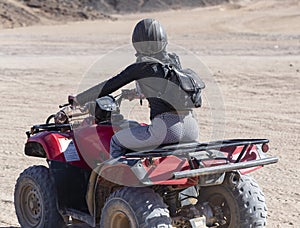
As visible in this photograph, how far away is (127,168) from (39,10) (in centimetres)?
5250

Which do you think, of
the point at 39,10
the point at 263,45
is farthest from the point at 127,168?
the point at 39,10

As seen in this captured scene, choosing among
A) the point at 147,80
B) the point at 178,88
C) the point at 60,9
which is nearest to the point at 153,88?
the point at 147,80

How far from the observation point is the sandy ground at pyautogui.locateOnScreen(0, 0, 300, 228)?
7.94 metres

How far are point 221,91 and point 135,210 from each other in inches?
406

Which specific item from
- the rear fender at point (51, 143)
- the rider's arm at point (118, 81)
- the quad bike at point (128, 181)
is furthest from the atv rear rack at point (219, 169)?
the rear fender at point (51, 143)

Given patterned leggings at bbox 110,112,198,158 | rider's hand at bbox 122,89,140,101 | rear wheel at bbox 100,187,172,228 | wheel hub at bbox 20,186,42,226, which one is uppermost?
rider's hand at bbox 122,89,140,101

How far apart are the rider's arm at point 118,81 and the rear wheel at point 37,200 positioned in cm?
96

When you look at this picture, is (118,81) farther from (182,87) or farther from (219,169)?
(219,169)

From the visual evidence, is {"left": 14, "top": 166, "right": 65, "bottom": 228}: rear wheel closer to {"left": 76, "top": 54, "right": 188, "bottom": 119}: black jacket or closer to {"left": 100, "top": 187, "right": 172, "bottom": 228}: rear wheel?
{"left": 100, "top": 187, "right": 172, "bottom": 228}: rear wheel

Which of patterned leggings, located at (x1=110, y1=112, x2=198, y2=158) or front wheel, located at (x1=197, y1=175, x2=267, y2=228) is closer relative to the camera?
patterned leggings, located at (x1=110, y1=112, x2=198, y2=158)

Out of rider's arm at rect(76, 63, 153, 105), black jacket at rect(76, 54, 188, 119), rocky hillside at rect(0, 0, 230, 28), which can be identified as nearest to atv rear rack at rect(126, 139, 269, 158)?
black jacket at rect(76, 54, 188, 119)

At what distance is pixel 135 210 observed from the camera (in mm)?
4793

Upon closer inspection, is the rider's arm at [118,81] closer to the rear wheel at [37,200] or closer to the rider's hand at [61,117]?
the rider's hand at [61,117]

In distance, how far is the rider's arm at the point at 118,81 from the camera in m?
4.89
